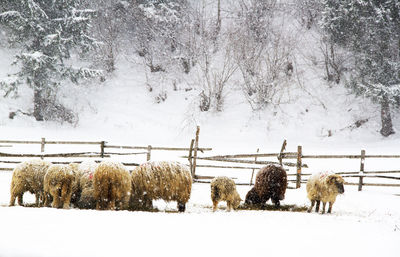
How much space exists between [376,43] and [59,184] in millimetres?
A: 18776

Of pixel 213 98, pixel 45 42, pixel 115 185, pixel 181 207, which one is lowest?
pixel 181 207

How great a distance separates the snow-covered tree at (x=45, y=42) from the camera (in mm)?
20812

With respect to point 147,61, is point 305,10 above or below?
above

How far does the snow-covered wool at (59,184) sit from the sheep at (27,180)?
0.47 meters

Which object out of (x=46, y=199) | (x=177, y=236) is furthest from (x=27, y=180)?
(x=177, y=236)

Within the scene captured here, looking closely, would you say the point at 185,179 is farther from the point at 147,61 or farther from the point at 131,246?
the point at 147,61

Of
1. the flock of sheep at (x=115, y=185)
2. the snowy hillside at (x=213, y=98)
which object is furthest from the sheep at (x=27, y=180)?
the snowy hillside at (x=213, y=98)

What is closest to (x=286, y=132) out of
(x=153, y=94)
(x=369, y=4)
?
(x=369, y=4)

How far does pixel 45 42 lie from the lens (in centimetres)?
2103

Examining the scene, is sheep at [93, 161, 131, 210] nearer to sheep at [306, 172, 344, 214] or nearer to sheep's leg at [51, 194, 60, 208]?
sheep's leg at [51, 194, 60, 208]

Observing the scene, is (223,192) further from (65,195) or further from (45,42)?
(45,42)

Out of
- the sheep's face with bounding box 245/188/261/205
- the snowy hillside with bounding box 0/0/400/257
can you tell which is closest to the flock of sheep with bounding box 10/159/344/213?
the snowy hillside with bounding box 0/0/400/257

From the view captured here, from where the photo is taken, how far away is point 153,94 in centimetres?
2622

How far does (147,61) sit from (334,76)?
1335cm
